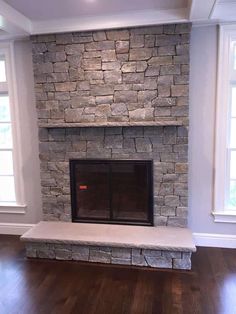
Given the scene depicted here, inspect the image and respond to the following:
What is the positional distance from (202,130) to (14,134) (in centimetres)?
232


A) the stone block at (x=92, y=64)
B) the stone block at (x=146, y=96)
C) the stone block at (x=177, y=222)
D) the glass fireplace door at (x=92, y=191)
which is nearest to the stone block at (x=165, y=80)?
the stone block at (x=146, y=96)

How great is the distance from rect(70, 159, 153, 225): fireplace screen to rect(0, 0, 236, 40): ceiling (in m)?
1.52

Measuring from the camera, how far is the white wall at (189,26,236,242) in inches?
118

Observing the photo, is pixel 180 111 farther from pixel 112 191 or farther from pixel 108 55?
pixel 112 191

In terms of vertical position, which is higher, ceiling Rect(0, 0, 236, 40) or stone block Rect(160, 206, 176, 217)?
ceiling Rect(0, 0, 236, 40)

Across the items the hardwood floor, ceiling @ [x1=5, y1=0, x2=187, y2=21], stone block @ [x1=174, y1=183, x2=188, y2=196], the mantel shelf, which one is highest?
ceiling @ [x1=5, y1=0, x2=187, y2=21]

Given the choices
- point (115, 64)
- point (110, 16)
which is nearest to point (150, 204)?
point (115, 64)

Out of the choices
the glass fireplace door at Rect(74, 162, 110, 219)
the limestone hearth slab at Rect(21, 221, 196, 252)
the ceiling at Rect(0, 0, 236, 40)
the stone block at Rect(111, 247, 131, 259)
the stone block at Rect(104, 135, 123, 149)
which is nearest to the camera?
the ceiling at Rect(0, 0, 236, 40)

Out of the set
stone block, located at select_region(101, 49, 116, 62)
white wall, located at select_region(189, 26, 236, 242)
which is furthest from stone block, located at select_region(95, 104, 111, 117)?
white wall, located at select_region(189, 26, 236, 242)

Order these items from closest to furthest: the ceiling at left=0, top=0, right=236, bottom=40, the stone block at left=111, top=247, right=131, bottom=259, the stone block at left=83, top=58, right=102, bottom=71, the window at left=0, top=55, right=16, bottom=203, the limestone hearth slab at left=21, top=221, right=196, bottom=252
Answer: the ceiling at left=0, top=0, right=236, bottom=40 → the limestone hearth slab at left=21, top=221, right=196, bottom=252 → the stone block at left=111, top=247, right=131, bottom=259 → the stone block at left=83, top=58, right=102, bottom=71 → the window at left=0, top=55, right=16, bottom=203

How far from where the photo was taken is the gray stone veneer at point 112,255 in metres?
2.77

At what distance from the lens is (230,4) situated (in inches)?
98.2

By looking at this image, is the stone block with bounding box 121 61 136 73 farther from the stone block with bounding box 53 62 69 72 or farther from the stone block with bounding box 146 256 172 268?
the stone block with bounding box 146 256 172 268

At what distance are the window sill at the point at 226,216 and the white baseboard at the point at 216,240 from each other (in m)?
0.18
